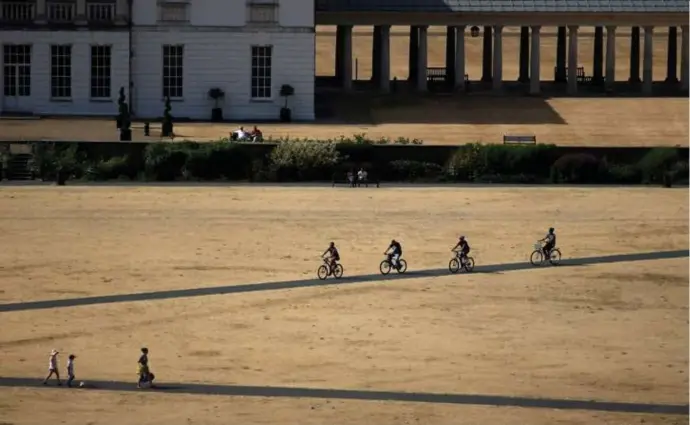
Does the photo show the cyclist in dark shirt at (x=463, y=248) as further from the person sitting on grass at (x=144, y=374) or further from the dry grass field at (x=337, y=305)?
the person sitting on grass at (x=144, y=374)

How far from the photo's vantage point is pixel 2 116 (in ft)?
297

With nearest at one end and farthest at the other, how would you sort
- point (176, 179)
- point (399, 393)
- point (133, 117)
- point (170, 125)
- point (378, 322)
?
point (399, 393)
point (378, 322)
point (176, 179)
point (170, 125)
point (133, 117)

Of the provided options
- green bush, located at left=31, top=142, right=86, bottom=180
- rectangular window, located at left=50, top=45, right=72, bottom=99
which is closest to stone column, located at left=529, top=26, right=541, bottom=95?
rectangular window, located at left=50, top=45, right=72, bottom=99

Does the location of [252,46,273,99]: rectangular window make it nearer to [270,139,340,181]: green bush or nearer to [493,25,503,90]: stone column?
[493,25,503,90]: stone column

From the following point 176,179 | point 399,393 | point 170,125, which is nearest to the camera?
point 399,393

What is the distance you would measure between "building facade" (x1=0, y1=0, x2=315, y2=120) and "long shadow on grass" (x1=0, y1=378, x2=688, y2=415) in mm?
44763

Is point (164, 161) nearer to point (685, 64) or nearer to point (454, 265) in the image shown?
point (454, 265)

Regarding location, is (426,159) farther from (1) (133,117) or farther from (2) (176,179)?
(1) (133,117)

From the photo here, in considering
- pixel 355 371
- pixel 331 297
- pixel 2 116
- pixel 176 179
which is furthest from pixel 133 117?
pixel 355 371

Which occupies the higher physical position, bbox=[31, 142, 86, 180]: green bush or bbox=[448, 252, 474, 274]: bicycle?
bbox=[31, 142, 86, 180]: green bush

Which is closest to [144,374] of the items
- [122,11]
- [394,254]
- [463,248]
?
[394,254]

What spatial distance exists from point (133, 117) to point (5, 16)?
6.53m

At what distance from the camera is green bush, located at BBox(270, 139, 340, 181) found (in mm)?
79125

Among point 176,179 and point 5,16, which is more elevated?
point 5,16
